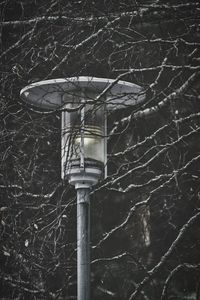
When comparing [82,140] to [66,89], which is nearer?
[82,140]

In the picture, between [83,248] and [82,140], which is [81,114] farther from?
[83,248]

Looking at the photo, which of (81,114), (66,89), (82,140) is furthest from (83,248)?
(66,89)

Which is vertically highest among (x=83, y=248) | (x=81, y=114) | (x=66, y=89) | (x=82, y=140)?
(x=66, y=89)

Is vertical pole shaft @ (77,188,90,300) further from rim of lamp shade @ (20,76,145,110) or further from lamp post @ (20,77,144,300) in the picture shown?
rim of lamp shade @ (20,76,145,110)

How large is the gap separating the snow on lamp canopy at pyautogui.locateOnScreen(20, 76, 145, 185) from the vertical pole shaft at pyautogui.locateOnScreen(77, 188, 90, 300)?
4.9 inches

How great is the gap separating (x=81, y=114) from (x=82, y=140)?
0.19 m

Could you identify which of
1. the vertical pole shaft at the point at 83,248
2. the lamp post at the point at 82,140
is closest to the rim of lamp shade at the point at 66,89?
the lamp post at the point at 82,140

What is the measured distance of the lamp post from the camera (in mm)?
4480

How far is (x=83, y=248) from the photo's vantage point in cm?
454

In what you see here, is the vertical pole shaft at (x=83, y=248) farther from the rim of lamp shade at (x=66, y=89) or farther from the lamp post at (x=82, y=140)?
the rim of lamp shade at (x=66, y=89)

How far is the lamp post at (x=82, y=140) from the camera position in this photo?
4.48 metres

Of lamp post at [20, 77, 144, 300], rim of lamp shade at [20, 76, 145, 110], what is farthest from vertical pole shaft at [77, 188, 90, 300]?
rim of lamp shade at [20, 76, 145, 110]

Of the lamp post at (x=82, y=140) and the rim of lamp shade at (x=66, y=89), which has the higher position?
the rim of lamp shade at (x=66, y=89)

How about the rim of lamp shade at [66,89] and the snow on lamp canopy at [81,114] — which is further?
the rim of lamp shade at [66,89]
